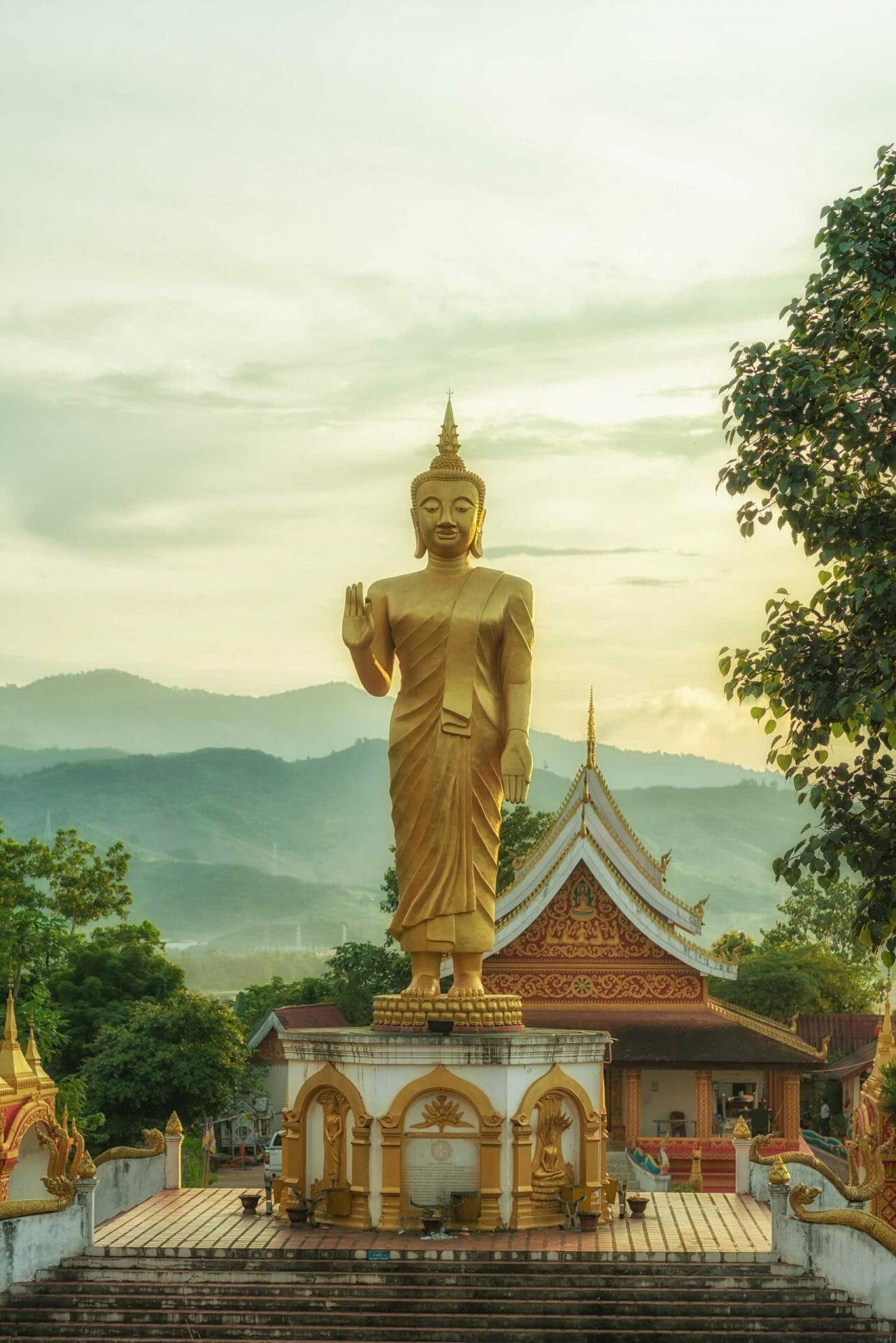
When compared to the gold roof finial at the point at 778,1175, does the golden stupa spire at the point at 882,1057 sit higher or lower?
higher

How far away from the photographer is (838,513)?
14922 mm

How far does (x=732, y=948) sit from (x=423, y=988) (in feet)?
59.6

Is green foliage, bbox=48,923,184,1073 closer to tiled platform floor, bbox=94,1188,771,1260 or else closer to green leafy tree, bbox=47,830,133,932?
green leafy tree, bbox=47,830,133,932

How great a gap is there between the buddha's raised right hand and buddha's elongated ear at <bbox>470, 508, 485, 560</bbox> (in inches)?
48.5

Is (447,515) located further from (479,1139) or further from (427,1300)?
(427,1300)

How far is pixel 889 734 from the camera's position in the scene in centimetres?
1516

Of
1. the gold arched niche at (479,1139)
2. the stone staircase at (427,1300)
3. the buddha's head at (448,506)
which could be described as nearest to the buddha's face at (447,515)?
the buddha's head at (448,506)

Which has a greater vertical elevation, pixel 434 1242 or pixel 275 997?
pixel 275 997

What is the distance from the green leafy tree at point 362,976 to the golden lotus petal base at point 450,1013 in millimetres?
21560

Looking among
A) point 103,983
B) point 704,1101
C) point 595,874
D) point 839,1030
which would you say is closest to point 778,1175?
point 704,1101

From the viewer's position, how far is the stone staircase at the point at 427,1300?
14.8m

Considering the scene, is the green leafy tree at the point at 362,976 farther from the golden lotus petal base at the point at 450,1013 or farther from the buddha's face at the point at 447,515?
the buddha's face at the point at 447,515

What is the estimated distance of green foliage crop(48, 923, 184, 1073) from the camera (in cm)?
3120

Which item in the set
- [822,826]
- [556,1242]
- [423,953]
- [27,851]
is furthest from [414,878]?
[27,851]
